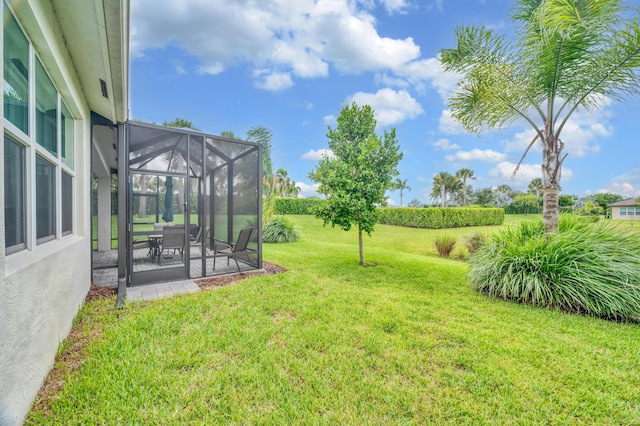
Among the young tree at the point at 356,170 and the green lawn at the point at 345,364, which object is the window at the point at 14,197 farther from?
the young tree at the point at 356,170

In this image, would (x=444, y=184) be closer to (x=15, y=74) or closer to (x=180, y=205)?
(x=180, y=205)

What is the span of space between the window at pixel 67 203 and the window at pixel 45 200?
0.47 metres

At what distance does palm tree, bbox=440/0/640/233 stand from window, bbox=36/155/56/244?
6.98 metres

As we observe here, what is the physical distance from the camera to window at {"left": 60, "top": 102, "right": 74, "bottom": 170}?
10.4 ft

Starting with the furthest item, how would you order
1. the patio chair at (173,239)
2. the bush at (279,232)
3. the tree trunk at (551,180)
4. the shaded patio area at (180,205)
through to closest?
the bush at (279,232) → the patio chair at (173,239) → the tree trunk at (551,180) → the shaded patio area at (180,205)

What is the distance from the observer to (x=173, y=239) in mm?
5293

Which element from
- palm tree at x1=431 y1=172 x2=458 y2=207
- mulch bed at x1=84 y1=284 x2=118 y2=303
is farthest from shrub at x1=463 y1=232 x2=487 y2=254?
palm tree at x1=431 y1=172 x2=458 y2=207

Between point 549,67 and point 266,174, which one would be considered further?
point 266,174

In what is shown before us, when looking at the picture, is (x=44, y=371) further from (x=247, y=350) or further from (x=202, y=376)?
(x=247, y=350)

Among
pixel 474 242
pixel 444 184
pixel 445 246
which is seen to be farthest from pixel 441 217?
pixel 444 184

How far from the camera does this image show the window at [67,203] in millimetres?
3223

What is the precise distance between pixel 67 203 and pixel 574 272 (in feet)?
25.0

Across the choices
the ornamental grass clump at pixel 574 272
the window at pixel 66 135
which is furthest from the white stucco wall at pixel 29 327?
the ornamental grass clump at pixel 574 272

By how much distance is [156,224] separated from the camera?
536 cm
